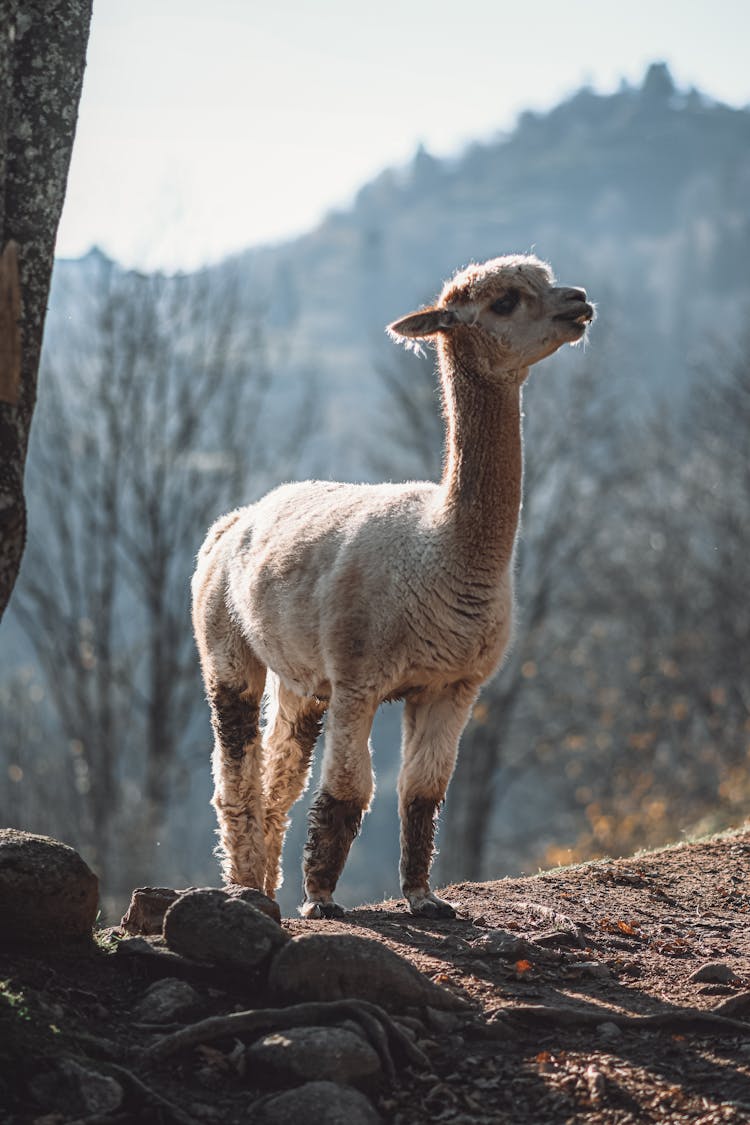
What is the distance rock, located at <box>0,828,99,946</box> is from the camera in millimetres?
4262

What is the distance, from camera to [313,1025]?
12.7 feet

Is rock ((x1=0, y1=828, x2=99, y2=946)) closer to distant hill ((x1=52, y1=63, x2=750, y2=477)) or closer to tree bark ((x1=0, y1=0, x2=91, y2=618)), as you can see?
tree bark ((x1=0, y1=0, x2=91, y2=618))

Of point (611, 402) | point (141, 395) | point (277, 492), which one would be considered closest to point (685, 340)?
point (611, 402)

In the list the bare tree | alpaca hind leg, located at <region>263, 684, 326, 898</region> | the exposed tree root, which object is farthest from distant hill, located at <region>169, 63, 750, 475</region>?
the exposed tree root

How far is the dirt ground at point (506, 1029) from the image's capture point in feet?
11.5

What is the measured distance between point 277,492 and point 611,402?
2061 cm

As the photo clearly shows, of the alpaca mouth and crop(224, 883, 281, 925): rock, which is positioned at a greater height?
the alpaca mouth

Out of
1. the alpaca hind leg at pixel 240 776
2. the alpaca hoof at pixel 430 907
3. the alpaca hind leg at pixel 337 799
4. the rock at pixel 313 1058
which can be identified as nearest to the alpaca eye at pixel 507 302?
the alpaca hind leg at pixel 337 799

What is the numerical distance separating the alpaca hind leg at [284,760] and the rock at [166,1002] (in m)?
2.78

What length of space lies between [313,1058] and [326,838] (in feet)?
7.28

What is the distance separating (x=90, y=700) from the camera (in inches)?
779

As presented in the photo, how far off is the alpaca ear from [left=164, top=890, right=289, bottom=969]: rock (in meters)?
2.83

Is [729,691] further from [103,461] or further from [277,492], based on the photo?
[277,492]

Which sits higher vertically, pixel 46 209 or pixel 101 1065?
pixel 46 209
